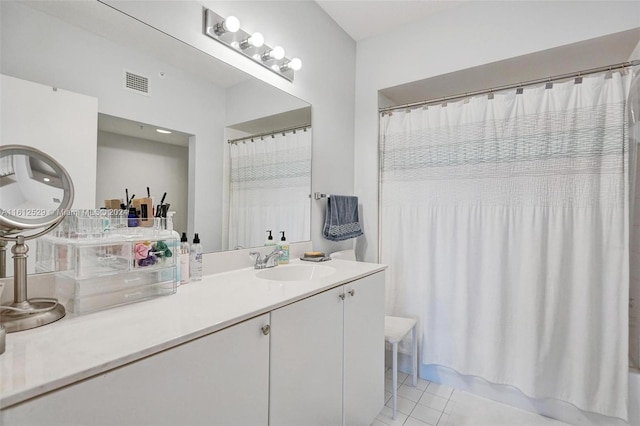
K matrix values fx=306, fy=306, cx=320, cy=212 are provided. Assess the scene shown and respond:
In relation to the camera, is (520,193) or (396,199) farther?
(396,199)

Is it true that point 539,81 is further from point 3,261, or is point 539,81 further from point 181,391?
point 3,261

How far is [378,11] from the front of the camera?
213cm

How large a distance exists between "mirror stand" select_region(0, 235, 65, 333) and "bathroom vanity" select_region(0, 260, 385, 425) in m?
0.03

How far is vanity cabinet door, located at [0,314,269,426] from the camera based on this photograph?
0.56 m

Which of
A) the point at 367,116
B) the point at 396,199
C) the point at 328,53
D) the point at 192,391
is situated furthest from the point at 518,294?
the point at 328,53

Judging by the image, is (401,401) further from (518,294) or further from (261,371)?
(261,371)

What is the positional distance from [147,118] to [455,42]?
6.49 ft

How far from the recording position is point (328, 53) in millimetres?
2207

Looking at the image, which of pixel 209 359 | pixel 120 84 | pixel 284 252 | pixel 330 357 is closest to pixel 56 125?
pixel 120 84

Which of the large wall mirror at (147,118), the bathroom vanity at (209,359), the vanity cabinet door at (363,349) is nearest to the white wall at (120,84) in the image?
the large wall mirror at (147,118)

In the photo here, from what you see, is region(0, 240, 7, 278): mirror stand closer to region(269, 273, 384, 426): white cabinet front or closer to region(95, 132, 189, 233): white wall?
region(95, 132, 189, 233): white wall

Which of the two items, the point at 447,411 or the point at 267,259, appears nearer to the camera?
the point at 267,259

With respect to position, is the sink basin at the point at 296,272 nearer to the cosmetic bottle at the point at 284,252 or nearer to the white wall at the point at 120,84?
the cosmetic bottle at the point at 284,252

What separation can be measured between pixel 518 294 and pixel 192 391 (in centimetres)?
186
